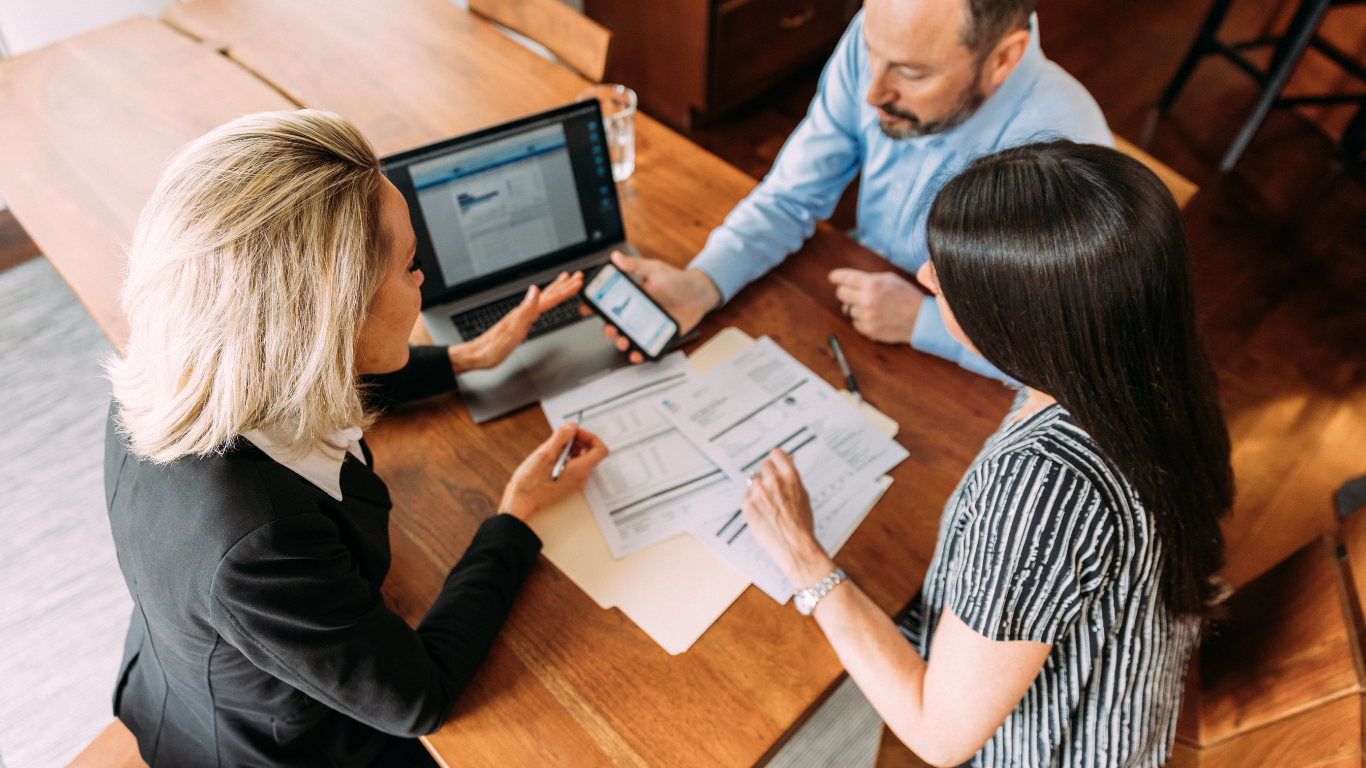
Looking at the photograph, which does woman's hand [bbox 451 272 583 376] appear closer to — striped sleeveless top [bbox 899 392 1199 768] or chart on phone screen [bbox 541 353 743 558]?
chart on phone screen [bbox 541 353 743 558]

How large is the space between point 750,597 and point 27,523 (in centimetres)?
195

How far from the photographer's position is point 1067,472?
752 mm

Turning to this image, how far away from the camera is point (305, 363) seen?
72 cm

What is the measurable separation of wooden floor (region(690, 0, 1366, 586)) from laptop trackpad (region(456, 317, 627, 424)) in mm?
1419

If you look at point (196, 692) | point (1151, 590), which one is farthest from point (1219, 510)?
point (196, 692)

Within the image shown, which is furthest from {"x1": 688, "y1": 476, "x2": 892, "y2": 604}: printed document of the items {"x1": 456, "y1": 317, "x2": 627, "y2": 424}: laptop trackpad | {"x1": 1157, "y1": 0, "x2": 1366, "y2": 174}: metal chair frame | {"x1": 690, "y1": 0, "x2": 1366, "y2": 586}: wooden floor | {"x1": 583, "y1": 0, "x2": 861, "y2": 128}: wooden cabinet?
{"x1": 1157, "y1": 0, "x2": 1366, "y2": 174}: metal chair frame

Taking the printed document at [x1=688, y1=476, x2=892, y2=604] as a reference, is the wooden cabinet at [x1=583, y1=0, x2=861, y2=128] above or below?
below

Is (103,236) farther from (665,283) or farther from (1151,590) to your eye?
(1151,590)

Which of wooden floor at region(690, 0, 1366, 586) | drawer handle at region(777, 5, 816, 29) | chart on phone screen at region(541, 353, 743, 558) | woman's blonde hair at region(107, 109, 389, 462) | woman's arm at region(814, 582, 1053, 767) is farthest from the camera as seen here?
drawer handle at region(777, 5, 816, 29)

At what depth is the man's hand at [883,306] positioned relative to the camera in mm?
1239

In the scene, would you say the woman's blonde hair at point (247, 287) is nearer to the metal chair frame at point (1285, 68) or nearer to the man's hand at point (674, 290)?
the man's hand at point (674, 290)

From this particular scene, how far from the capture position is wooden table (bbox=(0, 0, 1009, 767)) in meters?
0.85

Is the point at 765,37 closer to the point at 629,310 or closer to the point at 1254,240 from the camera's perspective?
the point at 1254,240

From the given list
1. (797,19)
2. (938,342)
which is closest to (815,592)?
(938,342)
